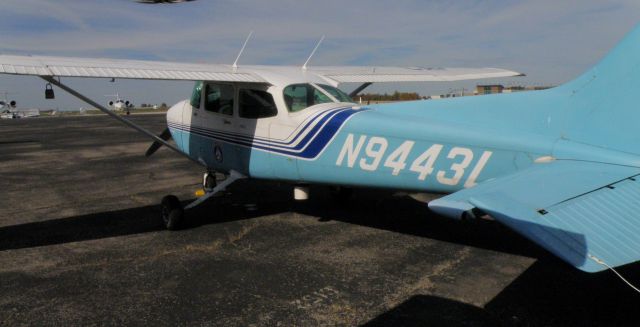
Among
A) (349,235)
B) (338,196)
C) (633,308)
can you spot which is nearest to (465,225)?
(349,235)

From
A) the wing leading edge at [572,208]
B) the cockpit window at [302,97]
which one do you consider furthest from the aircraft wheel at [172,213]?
the wing leading edge at [572,208]

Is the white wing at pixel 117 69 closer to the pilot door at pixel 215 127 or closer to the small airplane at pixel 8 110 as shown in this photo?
the pilot door at pixel 215 127

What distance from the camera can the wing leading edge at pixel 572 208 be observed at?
2.24m

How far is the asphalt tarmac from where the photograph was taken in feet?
13.4

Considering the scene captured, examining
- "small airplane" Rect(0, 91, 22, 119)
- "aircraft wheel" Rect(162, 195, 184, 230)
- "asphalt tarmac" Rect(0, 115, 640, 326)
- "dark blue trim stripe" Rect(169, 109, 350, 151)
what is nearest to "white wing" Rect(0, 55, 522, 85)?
"dark blue trim stripe" Rect(169, 109, 350, 151)

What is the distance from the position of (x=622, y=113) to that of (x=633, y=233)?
78.4 inches

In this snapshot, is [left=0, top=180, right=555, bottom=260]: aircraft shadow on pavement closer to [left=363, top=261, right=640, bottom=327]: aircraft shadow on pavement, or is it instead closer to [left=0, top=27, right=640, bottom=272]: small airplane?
[left=0, top=27, right=640, bottom=272]: small airplane

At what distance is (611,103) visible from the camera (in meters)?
4.06

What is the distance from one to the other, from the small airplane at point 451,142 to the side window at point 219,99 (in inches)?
1.0

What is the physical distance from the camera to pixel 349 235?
21.4 ft

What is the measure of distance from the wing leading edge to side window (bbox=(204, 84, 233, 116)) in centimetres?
481

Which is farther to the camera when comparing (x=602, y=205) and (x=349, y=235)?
(x=349, y=235)

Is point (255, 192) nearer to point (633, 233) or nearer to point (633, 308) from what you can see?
point (633, 308)

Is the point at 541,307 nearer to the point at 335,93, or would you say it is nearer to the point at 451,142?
the point at 451,142
